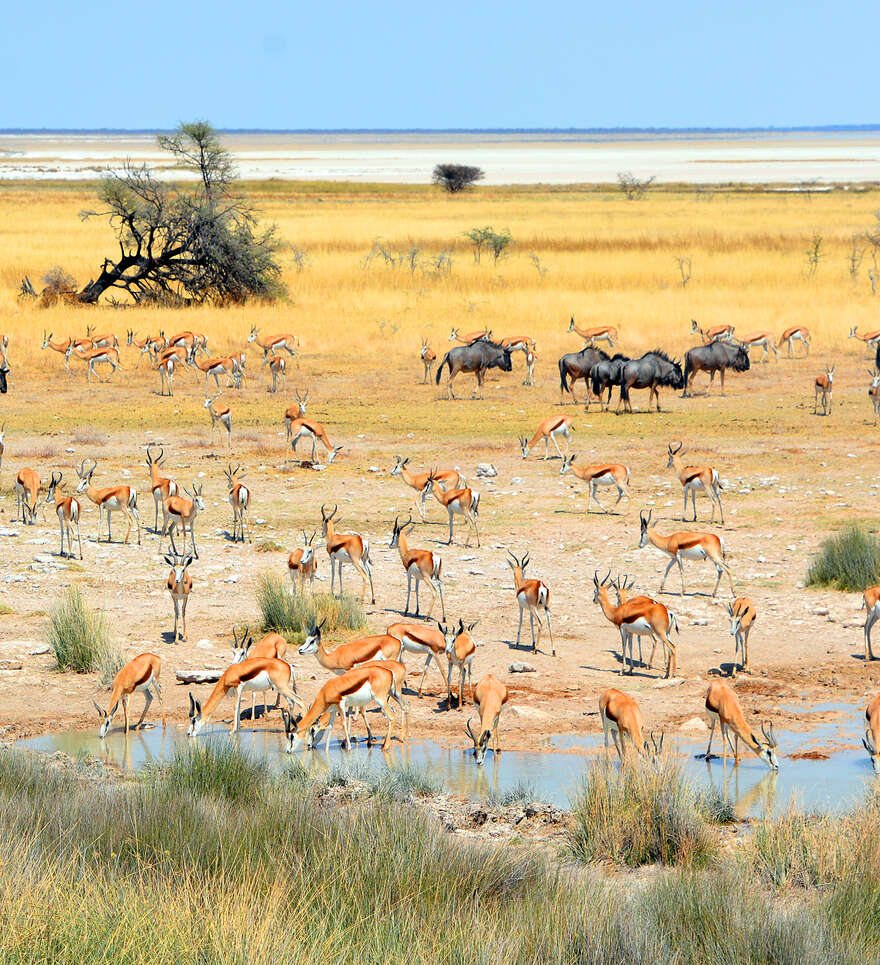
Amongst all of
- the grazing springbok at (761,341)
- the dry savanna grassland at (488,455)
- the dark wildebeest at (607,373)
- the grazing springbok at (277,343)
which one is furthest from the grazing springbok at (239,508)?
the grazing springbok at (761,341)

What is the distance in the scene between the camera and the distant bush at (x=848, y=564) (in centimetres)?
1284

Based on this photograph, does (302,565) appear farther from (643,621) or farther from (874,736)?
(874,736)

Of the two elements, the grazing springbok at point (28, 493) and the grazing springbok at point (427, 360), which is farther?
the grazing springbok at point (427, 360)

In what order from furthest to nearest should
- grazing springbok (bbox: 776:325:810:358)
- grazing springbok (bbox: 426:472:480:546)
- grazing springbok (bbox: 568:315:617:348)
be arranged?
grazing springbok (bbox: 776:325:810:358)
grazing springbok (bbox: 568:315:617:348)
grazing springbok (bbox: 426:472:480:546)

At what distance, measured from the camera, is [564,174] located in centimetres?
13338

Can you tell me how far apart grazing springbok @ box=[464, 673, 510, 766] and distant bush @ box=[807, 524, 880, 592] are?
535 centimetres

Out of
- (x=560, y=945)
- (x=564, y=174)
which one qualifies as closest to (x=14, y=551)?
(x=560, y=945)

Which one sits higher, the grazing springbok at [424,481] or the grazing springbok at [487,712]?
the grazing springbok at [424,481]

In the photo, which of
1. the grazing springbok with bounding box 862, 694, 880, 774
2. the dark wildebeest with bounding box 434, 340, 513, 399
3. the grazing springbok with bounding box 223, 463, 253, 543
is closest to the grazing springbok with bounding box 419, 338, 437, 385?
the dark wildebeest with bounding box 434, 340, 513, 399

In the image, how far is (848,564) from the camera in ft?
42.6

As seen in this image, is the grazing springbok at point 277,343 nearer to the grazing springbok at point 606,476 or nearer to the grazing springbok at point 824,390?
the grazing springbok at point 824,390

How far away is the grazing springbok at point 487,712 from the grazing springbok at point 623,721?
0.76 m

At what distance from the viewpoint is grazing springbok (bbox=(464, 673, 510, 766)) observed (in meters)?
8.56

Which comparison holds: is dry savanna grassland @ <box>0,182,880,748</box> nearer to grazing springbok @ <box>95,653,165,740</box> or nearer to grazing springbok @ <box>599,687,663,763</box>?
grazing springbok @ <box>95,653,165,740</box>
